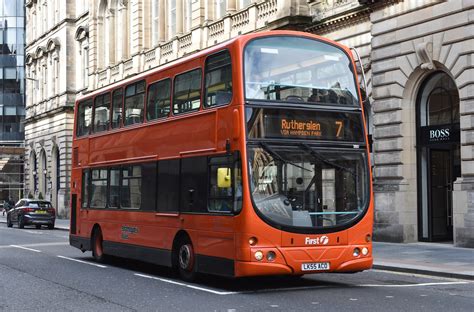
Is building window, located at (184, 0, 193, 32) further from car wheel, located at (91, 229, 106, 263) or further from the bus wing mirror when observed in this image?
the bus wing mirror

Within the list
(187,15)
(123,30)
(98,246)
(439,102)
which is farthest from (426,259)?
(123,30)

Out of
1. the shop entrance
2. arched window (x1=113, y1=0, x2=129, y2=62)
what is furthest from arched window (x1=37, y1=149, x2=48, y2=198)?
the shop entrance

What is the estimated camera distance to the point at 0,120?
259ft

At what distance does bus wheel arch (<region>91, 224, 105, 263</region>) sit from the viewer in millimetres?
18156

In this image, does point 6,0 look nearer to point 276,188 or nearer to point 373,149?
point 373,149

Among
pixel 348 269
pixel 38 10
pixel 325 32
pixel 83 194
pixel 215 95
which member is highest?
pixel 38 10

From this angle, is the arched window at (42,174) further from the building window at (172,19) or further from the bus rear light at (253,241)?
the bus rear light at (253,241)

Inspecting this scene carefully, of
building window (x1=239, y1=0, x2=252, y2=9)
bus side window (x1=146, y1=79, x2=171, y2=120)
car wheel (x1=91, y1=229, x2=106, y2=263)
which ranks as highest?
building window (x1=239, y1=0, x2=252, y2=9)

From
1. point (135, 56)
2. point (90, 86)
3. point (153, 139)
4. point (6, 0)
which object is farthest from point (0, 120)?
point (153, 139)

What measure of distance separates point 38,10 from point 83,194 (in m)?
47.5

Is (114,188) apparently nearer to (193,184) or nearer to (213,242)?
(193,184)

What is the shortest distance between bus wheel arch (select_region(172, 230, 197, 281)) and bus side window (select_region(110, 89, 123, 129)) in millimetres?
3920

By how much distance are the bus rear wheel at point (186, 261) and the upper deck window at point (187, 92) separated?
2.47 metres

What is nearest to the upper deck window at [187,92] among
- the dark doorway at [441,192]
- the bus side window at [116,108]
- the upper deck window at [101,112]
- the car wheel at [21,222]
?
the bus side window at [116,108]
